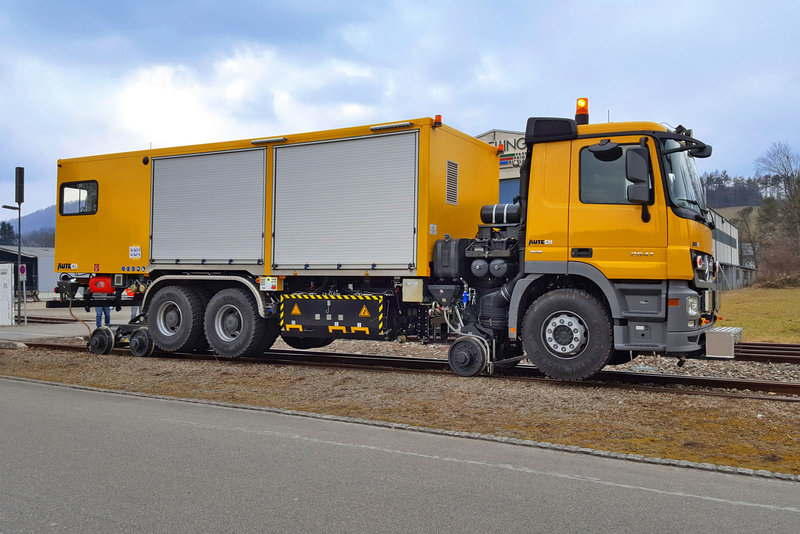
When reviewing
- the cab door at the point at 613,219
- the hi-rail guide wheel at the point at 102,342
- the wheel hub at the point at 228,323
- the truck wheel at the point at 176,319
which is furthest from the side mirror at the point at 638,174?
the hi-rail guide wheel at the point at 102,342

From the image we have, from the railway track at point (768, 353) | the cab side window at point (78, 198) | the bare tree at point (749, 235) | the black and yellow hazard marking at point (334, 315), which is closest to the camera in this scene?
the black and yellow hazard marking at point (334, 315)

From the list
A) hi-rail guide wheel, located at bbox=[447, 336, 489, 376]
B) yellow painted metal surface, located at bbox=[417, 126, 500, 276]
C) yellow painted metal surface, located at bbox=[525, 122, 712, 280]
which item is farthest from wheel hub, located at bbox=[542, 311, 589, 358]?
yellow painted metal surface, located at bbox=[417, 126, 500, 276]

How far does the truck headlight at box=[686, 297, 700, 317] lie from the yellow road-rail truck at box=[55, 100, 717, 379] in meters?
0.03

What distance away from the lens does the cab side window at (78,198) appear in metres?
13.5

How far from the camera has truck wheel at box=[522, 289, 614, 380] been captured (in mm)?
8586

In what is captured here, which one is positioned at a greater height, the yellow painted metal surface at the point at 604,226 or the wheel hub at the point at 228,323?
the yellow painted metal surface at the point at 604,226

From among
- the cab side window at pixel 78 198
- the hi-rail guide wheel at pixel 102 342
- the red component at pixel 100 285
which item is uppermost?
the cab side window at pixel 78 198

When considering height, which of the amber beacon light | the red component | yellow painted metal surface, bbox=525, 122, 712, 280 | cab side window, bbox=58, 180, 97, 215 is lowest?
the red component

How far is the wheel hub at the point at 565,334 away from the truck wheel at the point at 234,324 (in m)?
5.08

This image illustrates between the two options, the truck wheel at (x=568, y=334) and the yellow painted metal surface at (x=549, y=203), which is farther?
the yellow painted metal surface at (x=549, y=203)

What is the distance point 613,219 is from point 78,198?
34.0 ft

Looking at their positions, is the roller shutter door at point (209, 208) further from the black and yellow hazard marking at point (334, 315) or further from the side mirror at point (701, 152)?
the side mirror at point (701, 152)

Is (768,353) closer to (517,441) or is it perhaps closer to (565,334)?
(565,334)

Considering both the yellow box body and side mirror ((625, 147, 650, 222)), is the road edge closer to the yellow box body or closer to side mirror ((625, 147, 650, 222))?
the yellow box body
